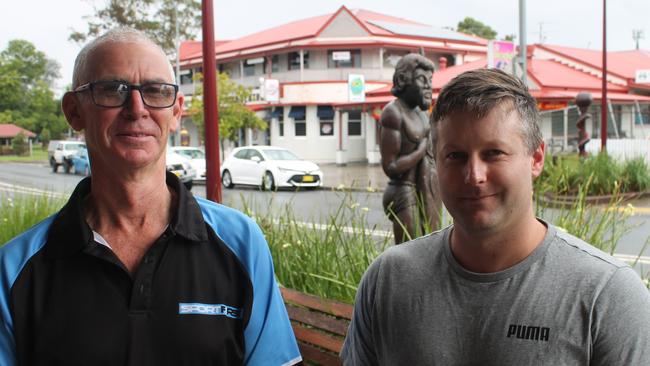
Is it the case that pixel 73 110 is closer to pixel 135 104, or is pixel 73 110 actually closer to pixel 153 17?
pixel 135 104

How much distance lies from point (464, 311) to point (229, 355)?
0.75 m

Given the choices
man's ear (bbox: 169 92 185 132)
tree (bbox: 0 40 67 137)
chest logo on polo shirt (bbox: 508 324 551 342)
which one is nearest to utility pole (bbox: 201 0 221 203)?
man's ear (bbox: 169 92 185 132)

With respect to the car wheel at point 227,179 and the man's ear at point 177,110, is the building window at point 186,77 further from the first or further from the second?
the man's ear at point 177,110

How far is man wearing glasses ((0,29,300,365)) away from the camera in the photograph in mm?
1969

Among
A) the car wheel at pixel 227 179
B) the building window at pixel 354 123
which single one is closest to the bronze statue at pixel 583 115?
the car wheel at pixel 227 179

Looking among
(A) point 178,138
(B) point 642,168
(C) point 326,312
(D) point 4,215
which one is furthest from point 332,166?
(C) point 326,312

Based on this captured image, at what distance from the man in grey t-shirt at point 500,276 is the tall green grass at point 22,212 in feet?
17.2

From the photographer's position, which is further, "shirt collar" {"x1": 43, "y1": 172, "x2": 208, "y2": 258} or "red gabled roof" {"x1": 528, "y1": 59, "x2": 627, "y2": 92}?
"red gabled roof" {"x1": 528, "y1": 59, "x2": 627, "y2": 92}

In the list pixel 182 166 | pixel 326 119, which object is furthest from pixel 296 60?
pixel 182 166

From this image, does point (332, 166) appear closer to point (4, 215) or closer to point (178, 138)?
point (178, 138)

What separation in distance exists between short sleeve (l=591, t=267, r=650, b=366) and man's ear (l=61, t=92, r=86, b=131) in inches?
59.9

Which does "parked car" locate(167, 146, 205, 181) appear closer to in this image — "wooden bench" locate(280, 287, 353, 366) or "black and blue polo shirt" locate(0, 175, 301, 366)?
"wooden bench" locate(280, 287, 353, 366)

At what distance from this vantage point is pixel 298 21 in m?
47.1

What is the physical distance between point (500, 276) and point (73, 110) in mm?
1360
